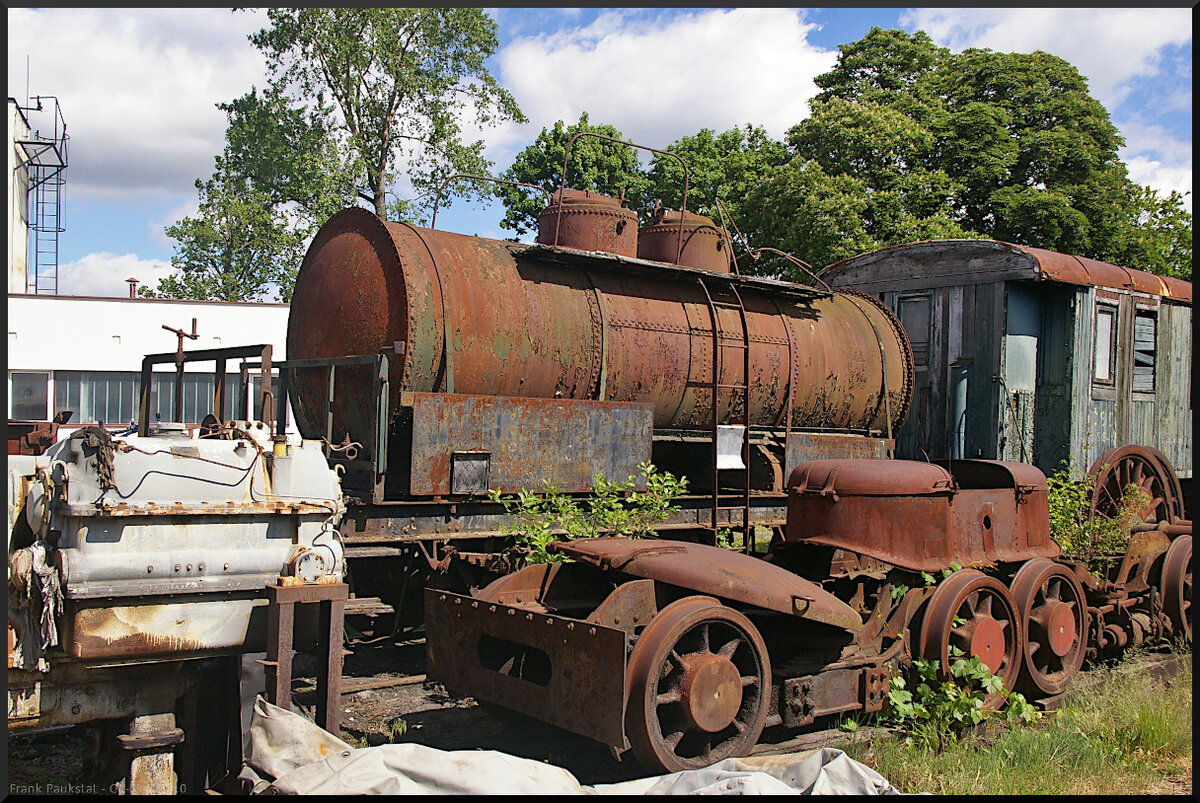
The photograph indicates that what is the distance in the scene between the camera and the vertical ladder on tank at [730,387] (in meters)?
8.90

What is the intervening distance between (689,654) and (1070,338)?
7191 mm

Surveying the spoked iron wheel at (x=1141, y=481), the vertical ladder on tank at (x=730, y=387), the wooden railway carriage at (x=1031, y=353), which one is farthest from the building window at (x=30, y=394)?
the spoked iron wheel at (x=1141, y=481)

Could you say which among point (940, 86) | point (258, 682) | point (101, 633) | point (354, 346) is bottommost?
point (258, 682)

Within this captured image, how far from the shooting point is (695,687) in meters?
5.02

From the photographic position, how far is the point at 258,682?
5.39m

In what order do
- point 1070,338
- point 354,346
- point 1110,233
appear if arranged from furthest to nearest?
point 1110,233 → point 1070,338 → point 354,346

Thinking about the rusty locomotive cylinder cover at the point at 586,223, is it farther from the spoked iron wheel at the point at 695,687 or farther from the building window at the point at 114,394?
the building window at the point at 114,394

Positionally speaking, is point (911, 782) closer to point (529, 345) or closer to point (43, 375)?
point (529, 345)

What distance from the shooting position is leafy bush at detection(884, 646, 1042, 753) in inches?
237

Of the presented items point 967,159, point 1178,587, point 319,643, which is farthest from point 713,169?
point 319,643

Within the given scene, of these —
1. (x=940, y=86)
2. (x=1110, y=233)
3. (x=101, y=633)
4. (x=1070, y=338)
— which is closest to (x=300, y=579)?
(x=101, y=633)

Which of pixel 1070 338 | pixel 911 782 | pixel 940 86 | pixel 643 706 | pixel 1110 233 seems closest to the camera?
pixel 643 706

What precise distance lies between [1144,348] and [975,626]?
6.56 meters

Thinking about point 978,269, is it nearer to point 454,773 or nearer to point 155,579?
point 454,773
